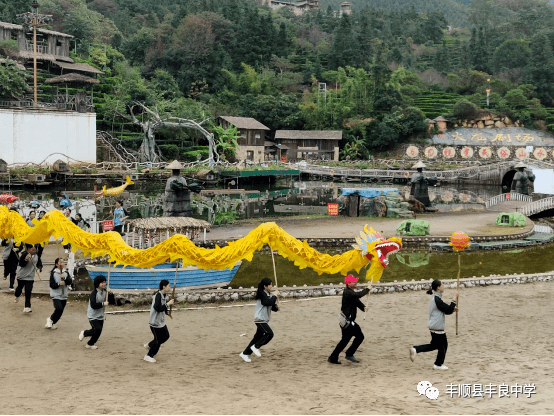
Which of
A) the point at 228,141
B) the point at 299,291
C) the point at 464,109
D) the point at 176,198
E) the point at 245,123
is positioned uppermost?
the point at 464,109

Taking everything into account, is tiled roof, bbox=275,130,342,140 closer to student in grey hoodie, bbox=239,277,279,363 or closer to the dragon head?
the dragon head

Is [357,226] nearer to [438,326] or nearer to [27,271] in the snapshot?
[27,271]

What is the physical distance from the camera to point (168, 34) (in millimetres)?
85312

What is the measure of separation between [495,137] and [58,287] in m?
62.2

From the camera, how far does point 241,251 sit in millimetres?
11336

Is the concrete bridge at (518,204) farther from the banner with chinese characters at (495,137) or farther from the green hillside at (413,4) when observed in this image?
the green hillside at (413,4)

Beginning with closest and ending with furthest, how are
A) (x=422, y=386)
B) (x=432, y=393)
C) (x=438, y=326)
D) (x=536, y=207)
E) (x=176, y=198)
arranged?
(x=432, y=393) < (x=422, y=386) < (x=438, y=326) < (x=176, y=198) < (x=536, y=207)

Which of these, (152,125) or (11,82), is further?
(152,125)

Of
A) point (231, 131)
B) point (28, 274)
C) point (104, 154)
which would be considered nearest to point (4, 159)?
point (104, 154)

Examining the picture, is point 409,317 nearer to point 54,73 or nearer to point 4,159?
point 4,159

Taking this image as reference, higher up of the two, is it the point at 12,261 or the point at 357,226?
the point at 12,261

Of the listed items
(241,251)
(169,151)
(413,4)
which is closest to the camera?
(241,251)

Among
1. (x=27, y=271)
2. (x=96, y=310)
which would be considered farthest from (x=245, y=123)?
(x=96, y=310)

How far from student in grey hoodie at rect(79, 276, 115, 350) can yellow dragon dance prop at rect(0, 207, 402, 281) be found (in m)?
1.72
